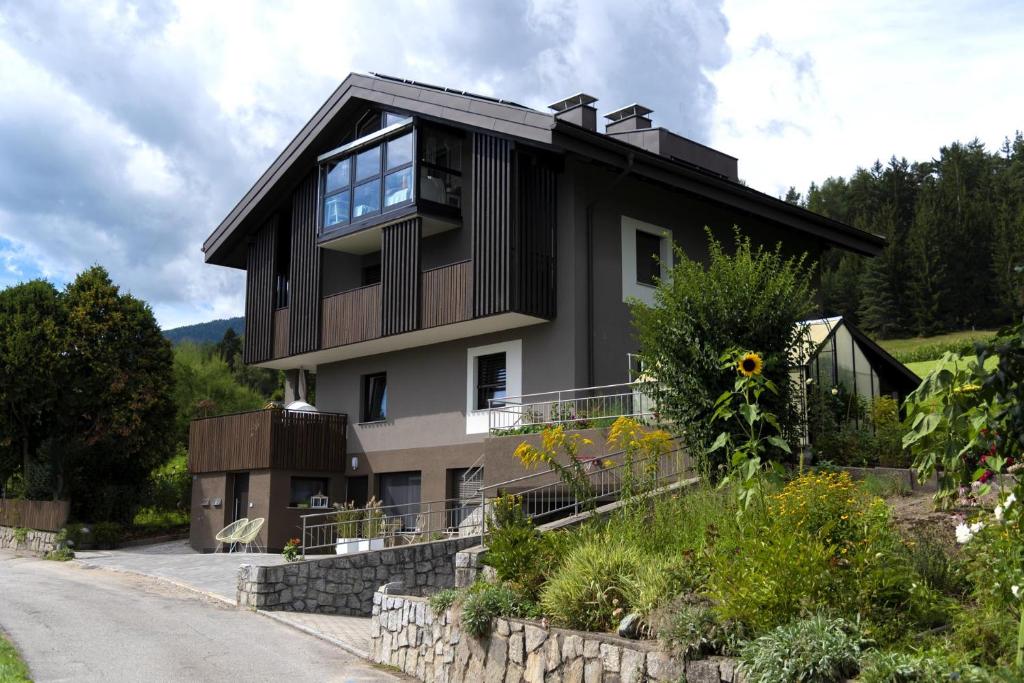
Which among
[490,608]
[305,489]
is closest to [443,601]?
[490,608]

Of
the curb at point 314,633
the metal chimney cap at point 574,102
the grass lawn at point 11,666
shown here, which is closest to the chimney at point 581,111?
the metal chimney cap at point 574,102

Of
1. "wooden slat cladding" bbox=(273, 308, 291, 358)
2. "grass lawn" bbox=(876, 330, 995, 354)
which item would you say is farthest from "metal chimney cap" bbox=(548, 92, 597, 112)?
"grass lawn" bbox=(876, 330, 995, 354)

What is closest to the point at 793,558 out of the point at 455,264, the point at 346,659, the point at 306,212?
the point at 346,659

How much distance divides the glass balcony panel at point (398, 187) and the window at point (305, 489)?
7.17 m

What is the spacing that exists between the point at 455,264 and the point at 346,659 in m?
10.4

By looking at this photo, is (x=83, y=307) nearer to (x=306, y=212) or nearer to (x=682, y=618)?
(x=306, y=212)

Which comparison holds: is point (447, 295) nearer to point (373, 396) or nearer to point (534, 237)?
point (534, 237)

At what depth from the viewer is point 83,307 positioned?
90.3ft

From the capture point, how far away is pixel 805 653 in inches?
237

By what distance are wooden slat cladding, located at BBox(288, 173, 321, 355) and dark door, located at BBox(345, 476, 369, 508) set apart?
3491mm

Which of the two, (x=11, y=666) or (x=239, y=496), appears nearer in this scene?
(x=11, y=666)

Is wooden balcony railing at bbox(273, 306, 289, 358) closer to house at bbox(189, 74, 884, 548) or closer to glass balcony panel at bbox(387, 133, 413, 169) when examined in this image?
house at bbox(189, 74, 884, 548)

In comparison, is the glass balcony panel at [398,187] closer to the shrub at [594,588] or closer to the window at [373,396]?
the window at [373,396]

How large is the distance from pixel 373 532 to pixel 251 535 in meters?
5.15
